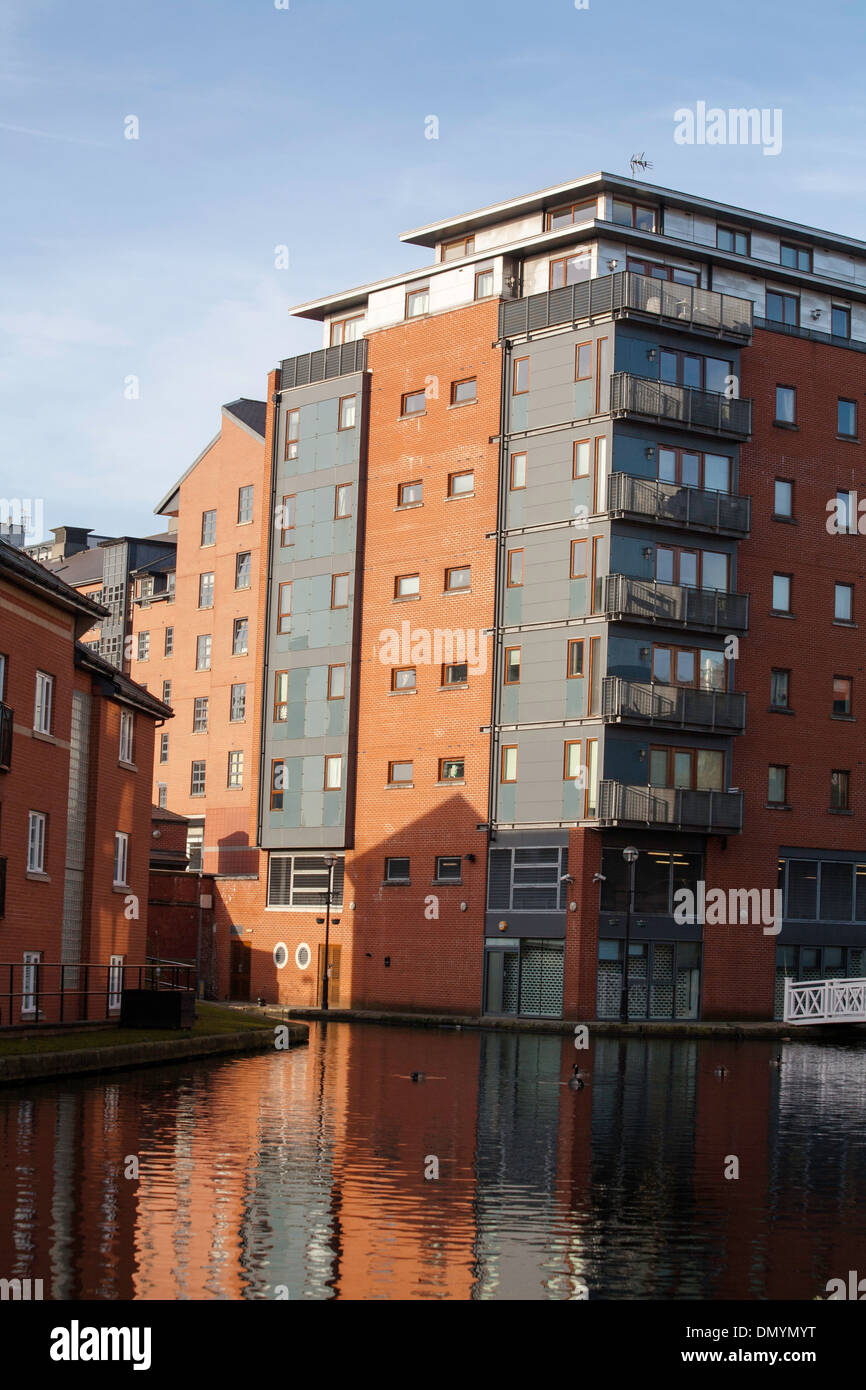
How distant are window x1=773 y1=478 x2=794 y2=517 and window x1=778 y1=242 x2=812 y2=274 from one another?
779 cm

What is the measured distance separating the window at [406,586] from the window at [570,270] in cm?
1012

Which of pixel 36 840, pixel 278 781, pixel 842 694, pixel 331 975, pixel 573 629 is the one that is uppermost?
pixel 573 629

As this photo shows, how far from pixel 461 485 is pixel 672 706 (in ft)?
34.5

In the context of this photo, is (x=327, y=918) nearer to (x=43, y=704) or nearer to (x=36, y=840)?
(x=36, y=840)

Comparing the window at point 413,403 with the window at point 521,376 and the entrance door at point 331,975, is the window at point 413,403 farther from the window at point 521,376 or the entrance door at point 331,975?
the entrance door at point 331,975

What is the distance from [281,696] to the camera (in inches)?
2501

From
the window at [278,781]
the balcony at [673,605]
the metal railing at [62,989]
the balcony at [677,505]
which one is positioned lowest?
the metal railing at [62,989]

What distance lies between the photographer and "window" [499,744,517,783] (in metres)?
55.5

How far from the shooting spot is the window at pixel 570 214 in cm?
5709

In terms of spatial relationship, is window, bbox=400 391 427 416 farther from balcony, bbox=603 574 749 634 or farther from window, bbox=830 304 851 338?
window, bbox=830 304 851 338

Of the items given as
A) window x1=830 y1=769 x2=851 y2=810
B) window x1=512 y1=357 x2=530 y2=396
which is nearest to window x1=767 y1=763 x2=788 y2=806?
window x1=830 y1=769 x2=851 y2=810

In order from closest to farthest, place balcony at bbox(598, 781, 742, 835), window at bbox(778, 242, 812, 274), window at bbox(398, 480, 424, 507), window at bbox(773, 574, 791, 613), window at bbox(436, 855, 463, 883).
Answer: balcony at bbox(598, 781, 742, 835) < window at bbox(436, 855, 463, 883) < window at bbox(773, 574, 791, 613) < window at bbox(398, 480, 424, 507) < window at bbox(778, 242, 812, 274)

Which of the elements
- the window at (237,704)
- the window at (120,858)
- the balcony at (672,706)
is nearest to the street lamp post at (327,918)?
the balcony at (672,706)

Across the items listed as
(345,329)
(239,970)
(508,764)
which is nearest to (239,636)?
(345,329)
